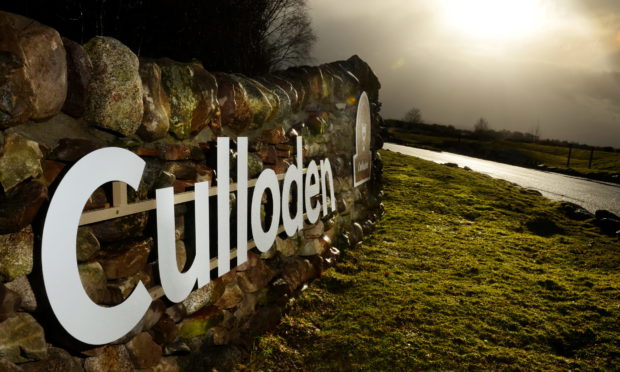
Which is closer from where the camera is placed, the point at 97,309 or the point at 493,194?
the point at 97,309

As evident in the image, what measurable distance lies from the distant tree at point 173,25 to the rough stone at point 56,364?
15.7 feet

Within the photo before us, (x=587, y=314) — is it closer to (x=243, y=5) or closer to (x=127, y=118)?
(x=127, y=118)

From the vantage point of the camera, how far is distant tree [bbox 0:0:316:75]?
825cm

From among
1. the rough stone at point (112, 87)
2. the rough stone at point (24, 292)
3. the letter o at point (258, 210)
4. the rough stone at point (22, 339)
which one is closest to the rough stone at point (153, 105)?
the rough stone at point (112, 87)

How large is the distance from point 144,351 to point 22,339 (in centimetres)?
84

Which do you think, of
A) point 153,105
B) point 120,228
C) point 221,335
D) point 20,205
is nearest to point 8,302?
point 20,205

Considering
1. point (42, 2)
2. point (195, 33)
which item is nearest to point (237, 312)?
point (42, 2)

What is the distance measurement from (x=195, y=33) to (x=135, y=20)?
233 centimetres

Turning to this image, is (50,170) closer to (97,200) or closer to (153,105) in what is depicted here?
(97,200)

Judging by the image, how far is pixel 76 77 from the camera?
2000 mm

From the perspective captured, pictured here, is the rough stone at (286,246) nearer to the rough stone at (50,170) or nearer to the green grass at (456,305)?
the green grass at (456,305)

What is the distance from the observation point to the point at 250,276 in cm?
381

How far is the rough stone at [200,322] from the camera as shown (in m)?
2.99

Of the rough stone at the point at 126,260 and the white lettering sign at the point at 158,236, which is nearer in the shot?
the white lettering sign at the point at 158,236
